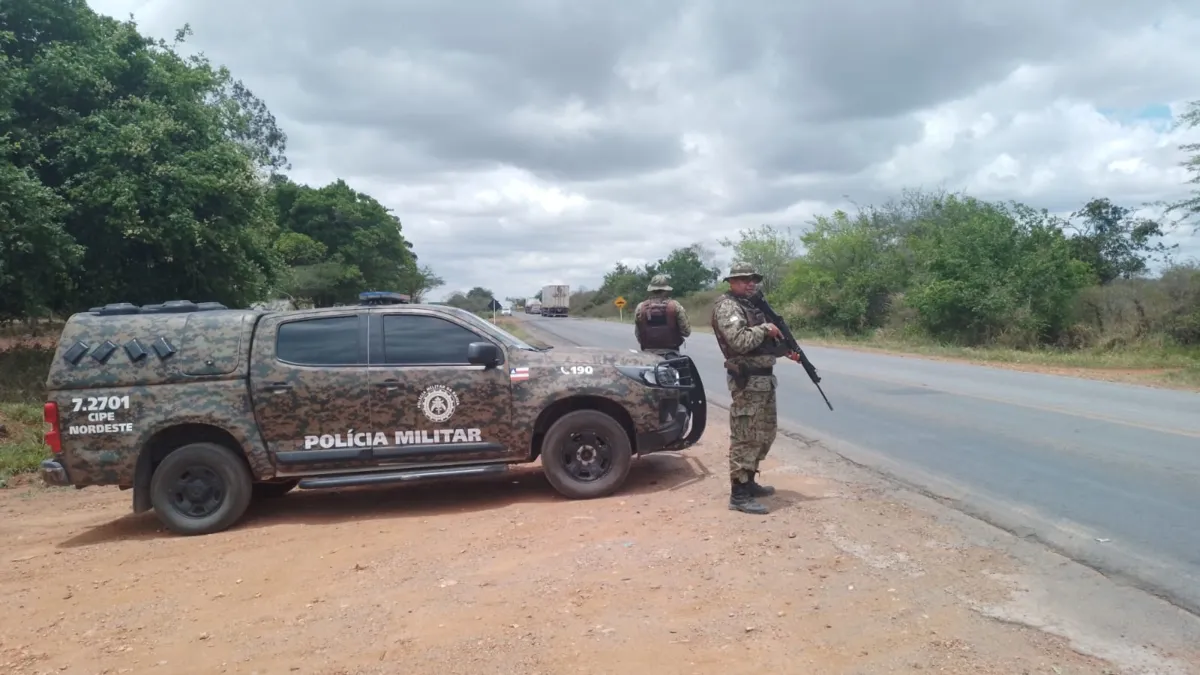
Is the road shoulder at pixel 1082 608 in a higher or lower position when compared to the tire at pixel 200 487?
lower

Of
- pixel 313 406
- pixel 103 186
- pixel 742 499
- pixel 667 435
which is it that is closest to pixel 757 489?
pixel 742 499

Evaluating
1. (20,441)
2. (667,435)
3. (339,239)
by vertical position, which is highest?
(339,239)

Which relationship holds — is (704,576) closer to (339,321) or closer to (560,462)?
(560,462)

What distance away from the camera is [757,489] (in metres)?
6.95

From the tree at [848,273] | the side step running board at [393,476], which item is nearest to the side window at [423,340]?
the side step running board at [393,476]

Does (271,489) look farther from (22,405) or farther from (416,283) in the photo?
(416,283)

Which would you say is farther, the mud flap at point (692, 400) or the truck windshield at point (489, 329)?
the mud flap at point (692, 400)

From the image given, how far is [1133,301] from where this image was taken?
2670 centimetres

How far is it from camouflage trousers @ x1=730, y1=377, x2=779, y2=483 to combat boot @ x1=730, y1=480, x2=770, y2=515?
0.23 feet

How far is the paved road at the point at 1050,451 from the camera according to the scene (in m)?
5.80

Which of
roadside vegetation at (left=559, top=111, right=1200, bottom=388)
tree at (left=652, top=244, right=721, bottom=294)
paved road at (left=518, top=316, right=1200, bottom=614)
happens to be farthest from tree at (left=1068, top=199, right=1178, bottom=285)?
tree at (left=652, top=244, right=721, bottom=294)

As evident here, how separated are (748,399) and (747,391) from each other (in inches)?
2.4

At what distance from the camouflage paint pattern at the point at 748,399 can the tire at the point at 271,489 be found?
397 cm

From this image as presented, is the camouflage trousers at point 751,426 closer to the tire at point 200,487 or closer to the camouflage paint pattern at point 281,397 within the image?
the camouflage paint pattern at point 281,397
